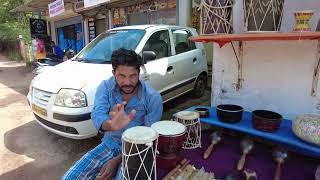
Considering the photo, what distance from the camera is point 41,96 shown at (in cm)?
347

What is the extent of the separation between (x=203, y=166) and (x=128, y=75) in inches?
44.8

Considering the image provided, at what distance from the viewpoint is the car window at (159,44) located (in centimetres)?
405

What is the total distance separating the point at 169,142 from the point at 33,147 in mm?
2480

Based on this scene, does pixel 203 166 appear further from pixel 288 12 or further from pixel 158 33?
pixel 158 33

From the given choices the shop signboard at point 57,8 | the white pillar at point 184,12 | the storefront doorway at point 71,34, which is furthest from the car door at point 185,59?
the storefront doorway at point 71,34

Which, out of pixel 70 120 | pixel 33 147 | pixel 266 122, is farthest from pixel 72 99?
pixel 266 122

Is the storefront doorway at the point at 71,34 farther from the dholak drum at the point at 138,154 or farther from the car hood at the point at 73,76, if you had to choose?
the dholak drum at the point at 138,154

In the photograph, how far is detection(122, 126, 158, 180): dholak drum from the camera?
1.74 metres

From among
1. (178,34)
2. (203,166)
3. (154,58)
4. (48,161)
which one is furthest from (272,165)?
(178,34)

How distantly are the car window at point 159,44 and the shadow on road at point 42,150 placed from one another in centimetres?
161

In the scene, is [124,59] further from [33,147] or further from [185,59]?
[185,59]

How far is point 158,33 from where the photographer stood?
423 cm

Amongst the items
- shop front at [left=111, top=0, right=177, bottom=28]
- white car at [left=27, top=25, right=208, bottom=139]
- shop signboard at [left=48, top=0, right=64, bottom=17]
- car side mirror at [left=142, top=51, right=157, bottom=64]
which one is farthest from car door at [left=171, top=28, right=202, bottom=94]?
shop signboard at [left=48, top=0, right=64, bottom=17]

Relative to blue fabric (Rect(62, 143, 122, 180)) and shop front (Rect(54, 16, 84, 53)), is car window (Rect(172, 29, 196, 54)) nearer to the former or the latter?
blue fabric (Rect(62, 143, 122, 180))
